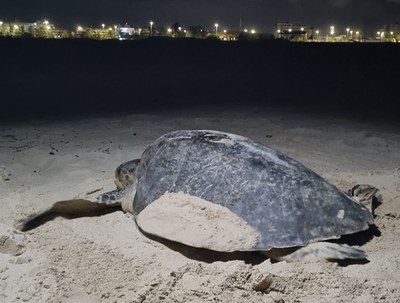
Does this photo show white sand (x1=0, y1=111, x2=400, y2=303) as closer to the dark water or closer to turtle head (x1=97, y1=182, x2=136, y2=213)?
turtle head (x1=97, y1=182, x2=136, y2=213)

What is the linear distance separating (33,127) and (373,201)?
214 inches

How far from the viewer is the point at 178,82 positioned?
1319 centimetres

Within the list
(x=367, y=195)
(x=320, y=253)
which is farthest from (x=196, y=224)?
(x=367, y=195)

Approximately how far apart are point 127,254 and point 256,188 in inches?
36.9

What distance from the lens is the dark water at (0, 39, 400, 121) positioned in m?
9.23

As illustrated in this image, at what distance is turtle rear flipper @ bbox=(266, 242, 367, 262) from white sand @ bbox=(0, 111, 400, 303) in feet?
0.21

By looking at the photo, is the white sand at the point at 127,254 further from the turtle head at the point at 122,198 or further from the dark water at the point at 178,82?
the dark water at the point at 178,82

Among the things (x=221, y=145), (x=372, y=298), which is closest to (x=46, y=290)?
(x=221, y=145)

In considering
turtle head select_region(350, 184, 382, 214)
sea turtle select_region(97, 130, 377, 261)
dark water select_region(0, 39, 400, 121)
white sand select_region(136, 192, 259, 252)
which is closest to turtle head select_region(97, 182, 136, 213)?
sea turtle select_region(97, 130, 377, 261)

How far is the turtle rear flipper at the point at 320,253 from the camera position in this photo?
234 cm

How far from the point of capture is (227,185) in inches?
104

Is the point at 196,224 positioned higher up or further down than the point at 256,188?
further down

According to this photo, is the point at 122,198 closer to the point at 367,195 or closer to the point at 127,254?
the point at 127,254

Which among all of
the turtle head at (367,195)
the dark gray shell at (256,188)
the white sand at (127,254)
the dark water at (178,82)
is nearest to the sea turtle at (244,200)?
the dark gray shell at (256,188)
